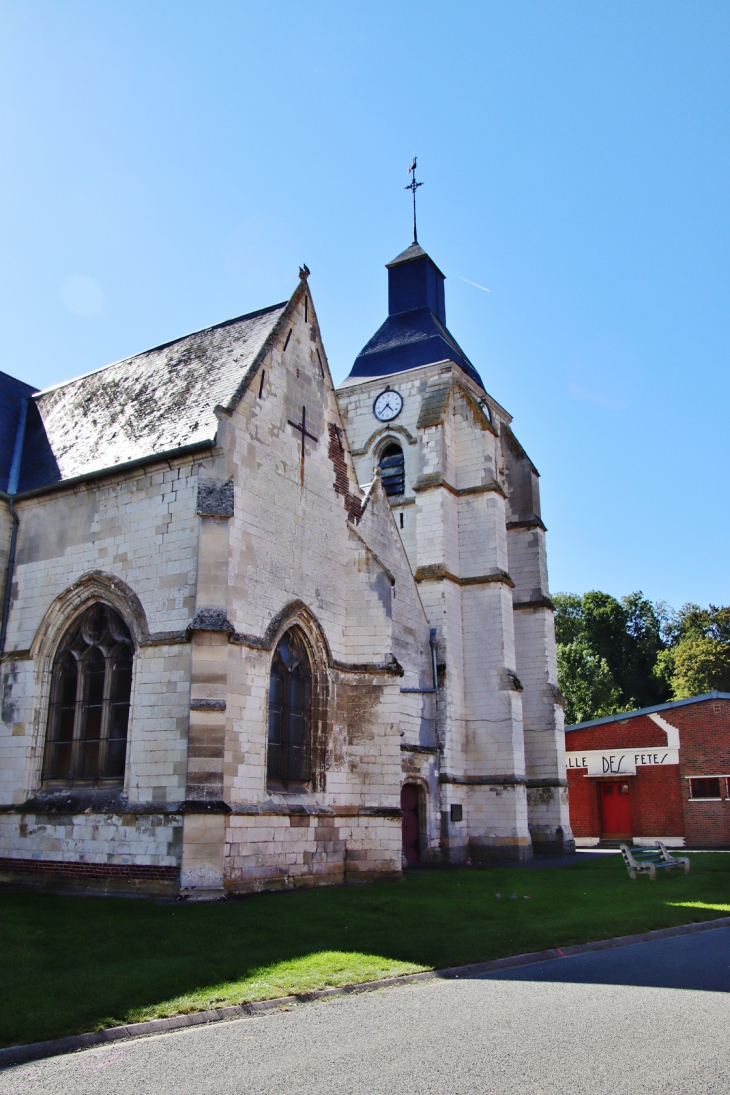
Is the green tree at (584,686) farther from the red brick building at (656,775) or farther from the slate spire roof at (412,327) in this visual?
the slate spire roof at (412,327)

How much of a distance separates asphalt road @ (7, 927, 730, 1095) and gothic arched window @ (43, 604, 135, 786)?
→ 8.23 metres

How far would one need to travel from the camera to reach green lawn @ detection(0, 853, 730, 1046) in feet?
22.0

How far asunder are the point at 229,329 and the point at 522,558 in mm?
13978

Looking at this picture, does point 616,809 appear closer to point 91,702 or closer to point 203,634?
point 91,702

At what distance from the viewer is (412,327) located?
30969 millimetres

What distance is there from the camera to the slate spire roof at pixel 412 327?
29.4 meters

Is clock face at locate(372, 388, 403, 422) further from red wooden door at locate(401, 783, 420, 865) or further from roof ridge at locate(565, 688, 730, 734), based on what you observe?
roof ridge at locate(565, 688, 730, 734)

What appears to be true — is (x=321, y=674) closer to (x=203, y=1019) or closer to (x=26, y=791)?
(x=26, y=791)

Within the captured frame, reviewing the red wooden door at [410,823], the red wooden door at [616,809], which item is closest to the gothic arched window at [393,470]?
the red wooden door at [410,823]

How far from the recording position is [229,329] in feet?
57.6

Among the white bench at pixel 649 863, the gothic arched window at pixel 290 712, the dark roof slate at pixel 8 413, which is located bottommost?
the white bench at pixel 649 863

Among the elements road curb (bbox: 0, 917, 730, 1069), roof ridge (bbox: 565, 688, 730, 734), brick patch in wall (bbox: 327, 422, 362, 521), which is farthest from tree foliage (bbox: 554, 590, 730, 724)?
road curb (bbox: 0, 917, 730, 1069)

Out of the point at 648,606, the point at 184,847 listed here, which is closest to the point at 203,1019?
the point at 184,847

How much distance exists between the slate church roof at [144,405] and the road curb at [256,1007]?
902cm
